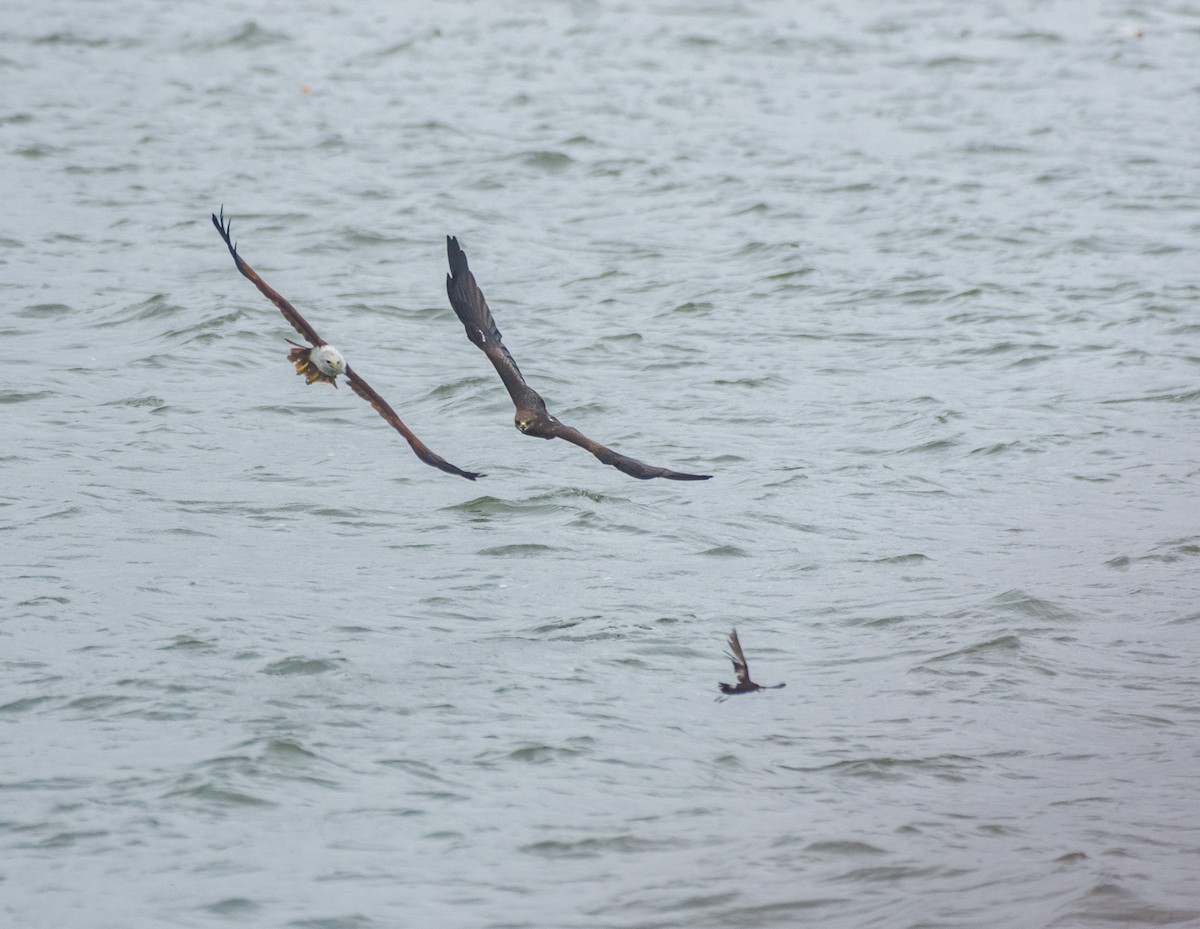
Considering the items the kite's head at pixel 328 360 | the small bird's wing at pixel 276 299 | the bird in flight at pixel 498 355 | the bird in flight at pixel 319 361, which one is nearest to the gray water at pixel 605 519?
the bird in flight at pixel 498 355

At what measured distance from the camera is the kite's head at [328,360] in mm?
6781

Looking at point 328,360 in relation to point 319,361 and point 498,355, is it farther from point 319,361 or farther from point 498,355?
point 498,355

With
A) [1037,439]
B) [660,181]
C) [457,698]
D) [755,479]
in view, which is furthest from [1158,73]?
[457,698]

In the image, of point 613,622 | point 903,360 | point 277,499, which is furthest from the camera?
point 903,360

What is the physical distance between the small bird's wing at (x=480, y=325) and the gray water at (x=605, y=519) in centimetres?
142

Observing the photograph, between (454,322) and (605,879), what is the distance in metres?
8.52

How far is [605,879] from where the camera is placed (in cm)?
676

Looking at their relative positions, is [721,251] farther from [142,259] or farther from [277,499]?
[277,499]

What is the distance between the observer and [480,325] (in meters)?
8.38

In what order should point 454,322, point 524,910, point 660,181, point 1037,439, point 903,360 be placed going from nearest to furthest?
point 524,910, point 1037,439, point 903,360, point 454,322, point 660,181

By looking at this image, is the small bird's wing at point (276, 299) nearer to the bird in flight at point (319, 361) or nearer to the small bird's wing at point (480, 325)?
the bird in flight at point (319, 361)

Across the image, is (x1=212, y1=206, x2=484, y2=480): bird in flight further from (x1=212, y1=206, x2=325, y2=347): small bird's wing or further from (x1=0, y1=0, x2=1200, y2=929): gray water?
(x1=0, y1=0, x2=1200, y2=929): gray water

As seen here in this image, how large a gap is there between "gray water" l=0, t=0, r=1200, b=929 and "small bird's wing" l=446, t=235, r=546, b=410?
1425 mm

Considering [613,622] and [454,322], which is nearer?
[613,622]
